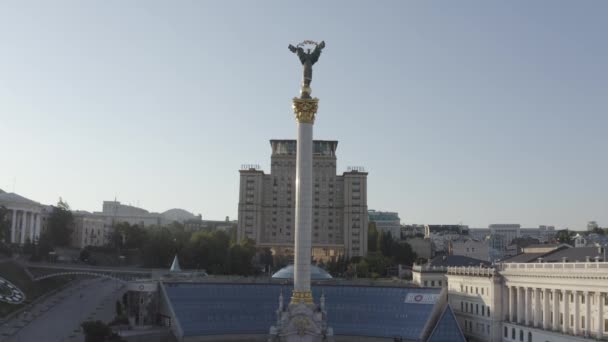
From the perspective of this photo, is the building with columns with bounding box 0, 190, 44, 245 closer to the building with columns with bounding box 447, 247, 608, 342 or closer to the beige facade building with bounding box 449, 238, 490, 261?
the building with columns with bounding box 447, 247, 608, 342

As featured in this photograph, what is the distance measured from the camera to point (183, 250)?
12912 cm

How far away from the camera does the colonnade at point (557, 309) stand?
63806 mm

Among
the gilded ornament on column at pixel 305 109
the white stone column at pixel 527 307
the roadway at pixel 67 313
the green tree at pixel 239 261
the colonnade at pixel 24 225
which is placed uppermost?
the gilded ornament on column at pixel 305 109

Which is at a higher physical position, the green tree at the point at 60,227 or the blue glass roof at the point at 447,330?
the green tree at the point at 60,227

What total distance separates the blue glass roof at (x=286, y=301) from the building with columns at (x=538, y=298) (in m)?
6.97

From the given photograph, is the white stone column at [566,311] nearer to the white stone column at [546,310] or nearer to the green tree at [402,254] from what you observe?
the white stone column at [546,310]

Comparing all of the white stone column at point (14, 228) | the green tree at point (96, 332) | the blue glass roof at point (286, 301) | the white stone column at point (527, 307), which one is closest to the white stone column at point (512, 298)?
the white stone column at point (527, 307)

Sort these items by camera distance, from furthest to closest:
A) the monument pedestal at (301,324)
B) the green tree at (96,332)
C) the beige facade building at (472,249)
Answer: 1. the beige facade building at (472,249)
2. the green tree at (96,332)
3. the monument pedestal at (301,324)

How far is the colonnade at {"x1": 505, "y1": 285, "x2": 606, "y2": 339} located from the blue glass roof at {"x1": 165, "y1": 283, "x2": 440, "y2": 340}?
36.1ft

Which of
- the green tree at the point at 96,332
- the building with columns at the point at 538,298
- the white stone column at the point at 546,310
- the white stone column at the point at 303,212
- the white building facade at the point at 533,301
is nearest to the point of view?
the white building facade at the point at 533,301

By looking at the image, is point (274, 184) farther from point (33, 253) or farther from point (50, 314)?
point (50, 314)

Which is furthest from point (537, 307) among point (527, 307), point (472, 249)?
point (472, 249)

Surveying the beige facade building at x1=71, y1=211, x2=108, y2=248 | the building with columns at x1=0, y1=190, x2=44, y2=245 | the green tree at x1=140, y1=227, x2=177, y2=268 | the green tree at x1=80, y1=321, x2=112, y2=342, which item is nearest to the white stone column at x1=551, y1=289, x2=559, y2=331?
the green tree at x1=80, y1=321, x2=112, y2=342

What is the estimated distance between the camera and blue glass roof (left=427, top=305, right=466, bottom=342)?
79.8 meters
